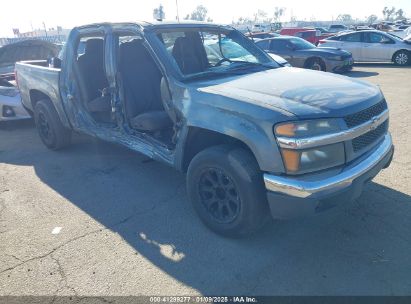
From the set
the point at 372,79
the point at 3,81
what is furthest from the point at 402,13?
the point at 3,81

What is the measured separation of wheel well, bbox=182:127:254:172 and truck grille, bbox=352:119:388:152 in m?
0.95

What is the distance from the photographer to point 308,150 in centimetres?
248

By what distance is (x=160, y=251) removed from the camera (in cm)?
299

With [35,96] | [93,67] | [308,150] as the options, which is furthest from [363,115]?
[35,96]

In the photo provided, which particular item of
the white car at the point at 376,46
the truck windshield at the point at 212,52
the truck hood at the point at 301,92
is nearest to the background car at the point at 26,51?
the truck windshield at the point at 212,52

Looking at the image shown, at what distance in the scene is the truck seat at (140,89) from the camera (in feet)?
12.7

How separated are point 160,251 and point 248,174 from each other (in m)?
1.06

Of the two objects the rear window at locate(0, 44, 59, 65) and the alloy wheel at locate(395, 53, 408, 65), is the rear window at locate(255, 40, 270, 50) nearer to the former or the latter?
the alloy wheel at locate(395, 53, 408, 65)

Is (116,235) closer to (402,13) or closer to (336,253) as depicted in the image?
(336,253)

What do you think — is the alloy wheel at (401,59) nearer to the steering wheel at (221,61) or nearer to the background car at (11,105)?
the steering wheel at (221,61)

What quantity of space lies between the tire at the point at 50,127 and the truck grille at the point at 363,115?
13.9 ft

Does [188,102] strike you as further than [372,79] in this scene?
No

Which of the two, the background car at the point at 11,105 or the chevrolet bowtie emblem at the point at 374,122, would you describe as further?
the background car at the point at 11,105

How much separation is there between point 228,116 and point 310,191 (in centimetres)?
87
